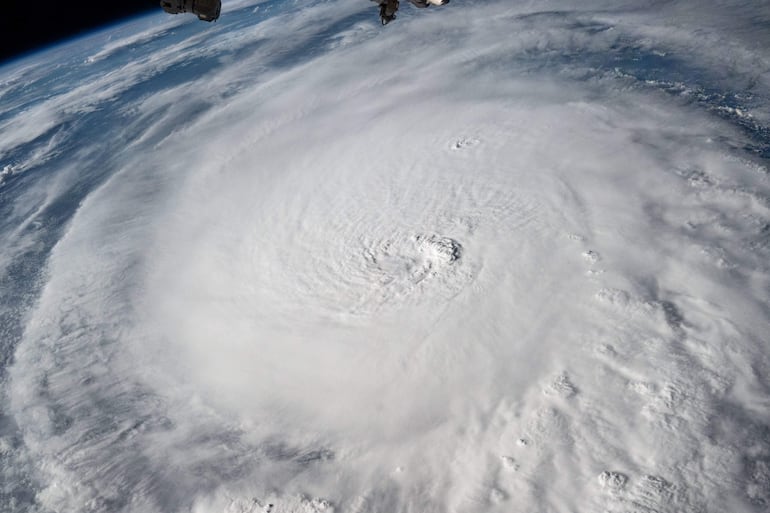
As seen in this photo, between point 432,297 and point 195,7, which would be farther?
point 432,297

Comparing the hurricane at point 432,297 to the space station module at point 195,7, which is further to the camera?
the hurricane at point 432,297

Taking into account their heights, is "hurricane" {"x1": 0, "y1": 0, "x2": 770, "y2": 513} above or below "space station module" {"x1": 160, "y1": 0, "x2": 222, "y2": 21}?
below

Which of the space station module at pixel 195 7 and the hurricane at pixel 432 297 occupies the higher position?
the space station module at pixel 195 7

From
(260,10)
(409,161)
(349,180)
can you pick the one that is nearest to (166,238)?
(349,180)

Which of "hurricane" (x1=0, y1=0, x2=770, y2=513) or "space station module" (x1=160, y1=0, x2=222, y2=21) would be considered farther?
"hurricane" (x1=0, y1=0, x2=770, y2=513)

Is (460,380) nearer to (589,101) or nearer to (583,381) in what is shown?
(583,381)
